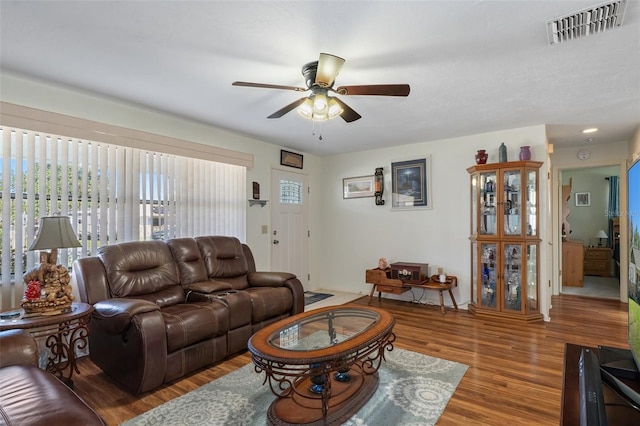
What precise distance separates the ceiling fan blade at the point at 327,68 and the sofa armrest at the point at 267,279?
215 cm

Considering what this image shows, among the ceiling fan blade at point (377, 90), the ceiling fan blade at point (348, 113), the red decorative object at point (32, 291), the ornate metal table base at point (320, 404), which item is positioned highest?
the ceiling fan blade at point (377, 90)

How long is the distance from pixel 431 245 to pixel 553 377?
239cm

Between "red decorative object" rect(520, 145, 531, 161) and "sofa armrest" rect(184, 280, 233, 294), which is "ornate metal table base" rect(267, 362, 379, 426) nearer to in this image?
"sofa armrest" rect(184, 280, 233, 294)

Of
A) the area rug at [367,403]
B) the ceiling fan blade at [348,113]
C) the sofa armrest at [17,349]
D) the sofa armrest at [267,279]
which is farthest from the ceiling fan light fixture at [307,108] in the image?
the sofa armrest at [17,349]

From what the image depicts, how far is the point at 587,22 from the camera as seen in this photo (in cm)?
183

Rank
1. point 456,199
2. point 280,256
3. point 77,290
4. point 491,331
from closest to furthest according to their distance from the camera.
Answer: point 77,290 → point 491,331 → point 456,199 → point 280,256

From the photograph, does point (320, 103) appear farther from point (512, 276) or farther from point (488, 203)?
point (512, 276)

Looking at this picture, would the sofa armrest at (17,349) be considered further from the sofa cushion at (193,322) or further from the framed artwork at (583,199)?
the framed artwork at (583,199)

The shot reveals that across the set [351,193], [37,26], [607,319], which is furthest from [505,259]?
[37,26]

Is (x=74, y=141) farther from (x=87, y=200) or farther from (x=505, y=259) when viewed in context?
(x=505, y=259)

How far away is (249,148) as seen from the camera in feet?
14.7

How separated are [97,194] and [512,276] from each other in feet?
15.3

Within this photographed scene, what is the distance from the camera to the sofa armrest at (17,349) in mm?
1575

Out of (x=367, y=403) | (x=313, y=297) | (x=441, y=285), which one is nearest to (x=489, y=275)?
(x=441, y=285)
